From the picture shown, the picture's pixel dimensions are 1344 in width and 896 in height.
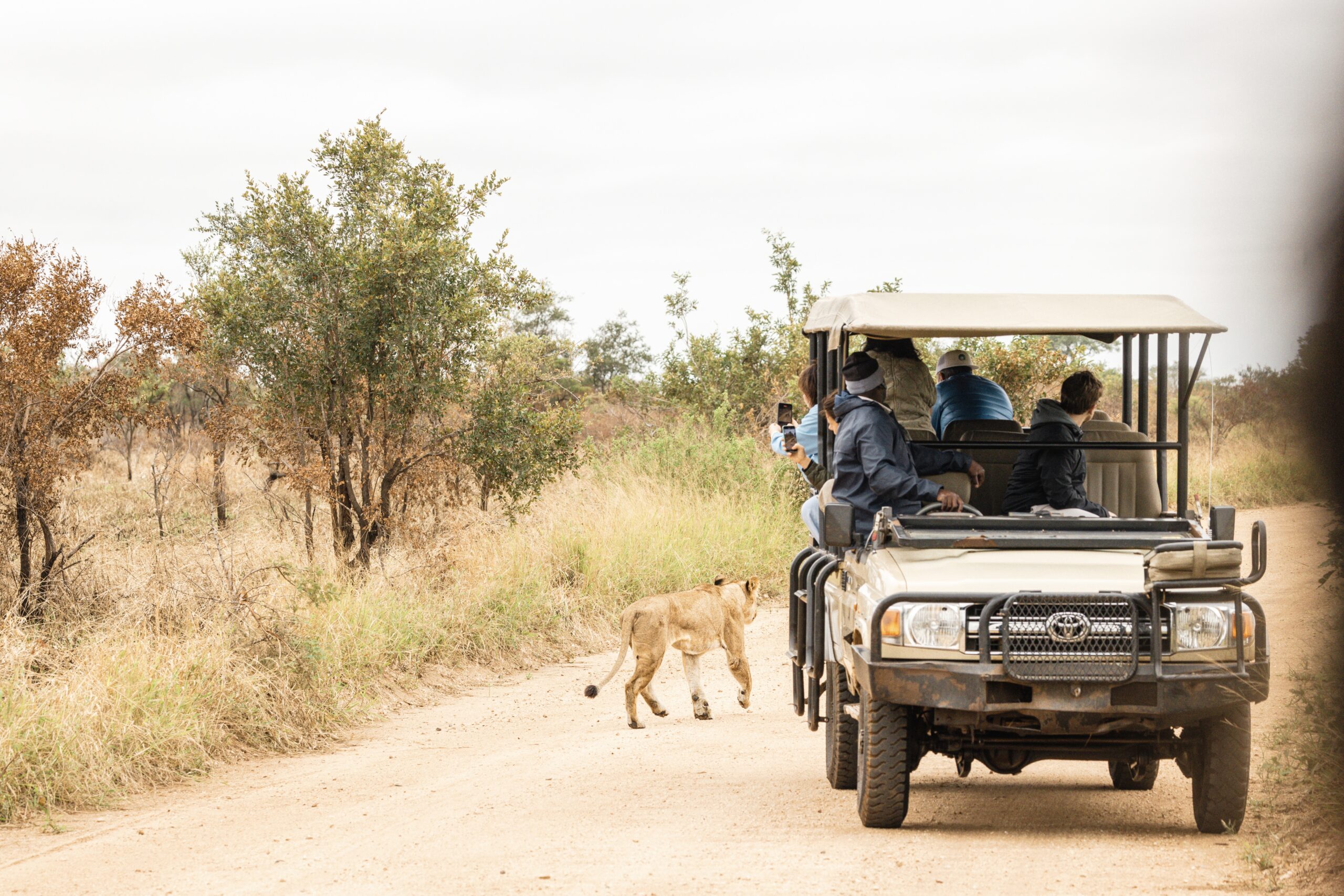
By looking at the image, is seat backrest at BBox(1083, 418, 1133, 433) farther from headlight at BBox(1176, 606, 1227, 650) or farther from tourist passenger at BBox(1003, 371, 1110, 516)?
headlight at BBox(1176, 606, 1227, 650)

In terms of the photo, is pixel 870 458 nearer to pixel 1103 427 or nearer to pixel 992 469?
pixel 992 469

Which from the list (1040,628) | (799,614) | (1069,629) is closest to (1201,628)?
(1069,629)

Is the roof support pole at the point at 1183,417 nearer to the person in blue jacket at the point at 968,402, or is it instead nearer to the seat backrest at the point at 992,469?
the seat backrest at the point at 992,469

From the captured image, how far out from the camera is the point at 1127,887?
4.68 meters

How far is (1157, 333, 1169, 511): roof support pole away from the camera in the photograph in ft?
22.4

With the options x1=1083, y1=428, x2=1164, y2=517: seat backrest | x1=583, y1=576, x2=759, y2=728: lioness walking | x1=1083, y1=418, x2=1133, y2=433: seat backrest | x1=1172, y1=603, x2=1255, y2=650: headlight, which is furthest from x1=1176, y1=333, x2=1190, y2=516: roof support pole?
x1=583, y1=576, x2=759, y2=728: lioness walking

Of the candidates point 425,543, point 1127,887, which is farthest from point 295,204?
point 1127,887

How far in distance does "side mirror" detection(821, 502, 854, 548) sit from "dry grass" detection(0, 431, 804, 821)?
4013 mm

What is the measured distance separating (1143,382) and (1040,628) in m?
2.64

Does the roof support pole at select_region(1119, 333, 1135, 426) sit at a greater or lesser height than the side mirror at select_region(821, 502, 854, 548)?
greater

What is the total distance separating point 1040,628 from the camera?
5105 mm

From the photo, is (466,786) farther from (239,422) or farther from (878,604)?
(239,422)

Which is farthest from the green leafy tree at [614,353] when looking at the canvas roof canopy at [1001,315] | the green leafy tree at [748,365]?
the canvas roof canopy at [1001,315]

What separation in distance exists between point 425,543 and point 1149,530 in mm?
8475
